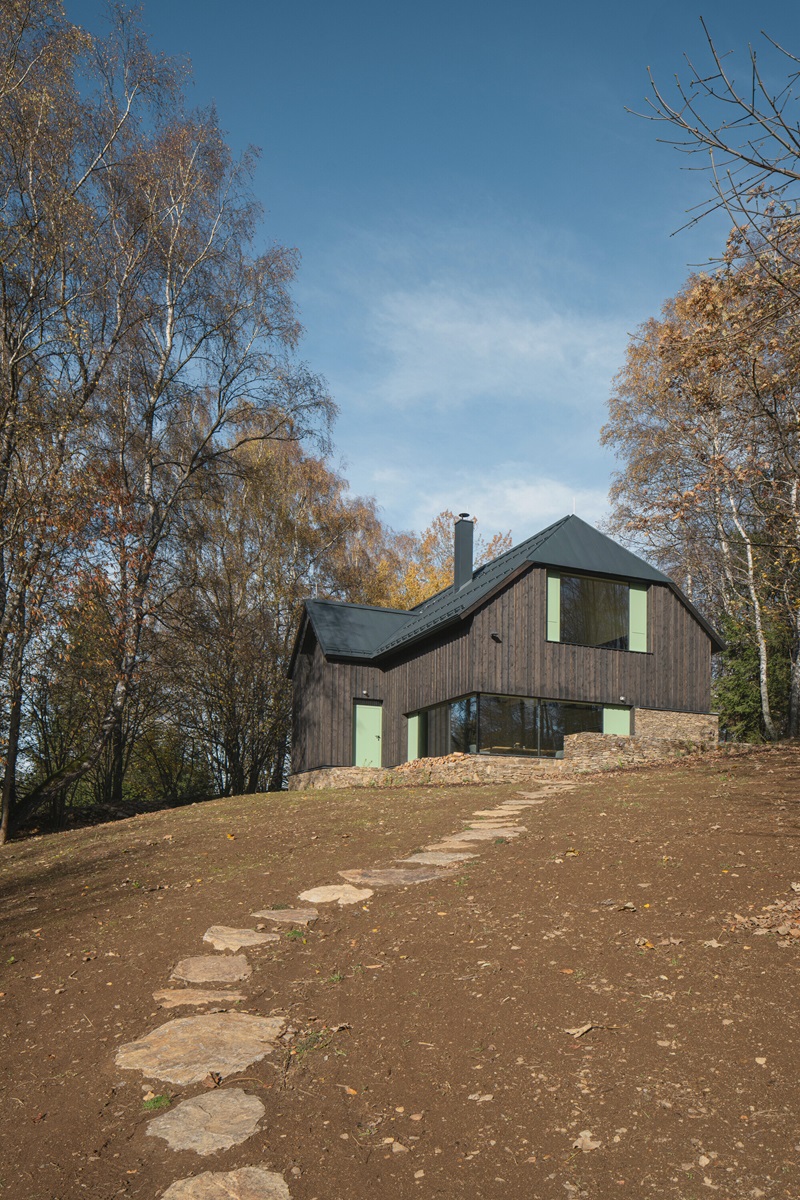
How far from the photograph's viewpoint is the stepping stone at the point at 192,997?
516 cm

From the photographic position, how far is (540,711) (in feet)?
61.1

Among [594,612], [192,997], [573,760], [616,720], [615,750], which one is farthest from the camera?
[594,612]

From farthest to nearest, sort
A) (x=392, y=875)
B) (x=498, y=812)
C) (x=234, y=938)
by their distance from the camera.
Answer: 1. (x=498, y=812)
2. (x=392, y=875)
3. (x=234, y=938)

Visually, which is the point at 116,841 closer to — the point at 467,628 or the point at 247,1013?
the point at 247,1013

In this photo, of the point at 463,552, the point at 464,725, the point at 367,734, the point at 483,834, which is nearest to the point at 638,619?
the point at 463,552

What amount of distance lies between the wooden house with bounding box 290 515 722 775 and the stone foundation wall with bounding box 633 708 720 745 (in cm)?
3

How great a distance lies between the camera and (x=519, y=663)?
18.6m

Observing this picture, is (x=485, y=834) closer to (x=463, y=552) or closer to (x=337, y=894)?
(x=337, y=894)

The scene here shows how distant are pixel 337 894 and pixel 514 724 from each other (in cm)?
1164

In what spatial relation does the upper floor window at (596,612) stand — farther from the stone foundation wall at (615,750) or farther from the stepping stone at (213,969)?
the stepping stone at (213,969)

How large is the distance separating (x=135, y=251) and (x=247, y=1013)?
52.8ft

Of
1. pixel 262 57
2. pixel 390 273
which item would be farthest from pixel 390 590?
pixel 262 57

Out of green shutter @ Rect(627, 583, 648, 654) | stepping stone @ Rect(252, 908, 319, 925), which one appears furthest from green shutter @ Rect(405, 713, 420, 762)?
stepping stone @ Rect(252, 908, 319, 925)

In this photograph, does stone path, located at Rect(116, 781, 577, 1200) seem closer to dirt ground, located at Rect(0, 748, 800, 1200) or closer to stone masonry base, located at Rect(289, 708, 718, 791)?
dirt ground, located at Rect(0, 748, 800, 1200)
